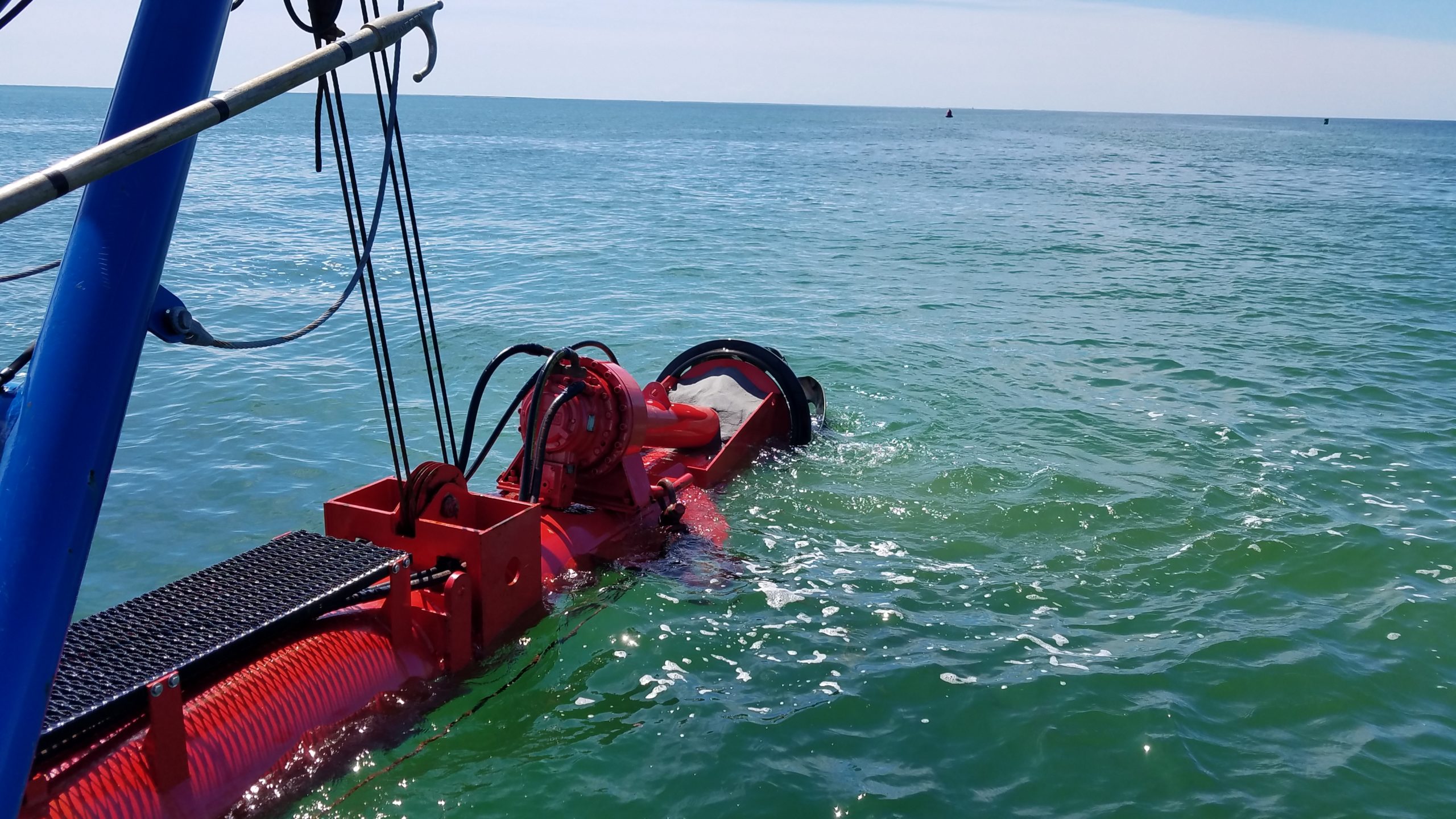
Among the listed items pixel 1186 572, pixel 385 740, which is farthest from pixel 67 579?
pixel 1186 572

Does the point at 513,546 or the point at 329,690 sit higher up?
the point at 513,546

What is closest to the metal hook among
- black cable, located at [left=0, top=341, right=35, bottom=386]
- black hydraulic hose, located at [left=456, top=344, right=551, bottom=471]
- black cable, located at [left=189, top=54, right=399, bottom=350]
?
black cable, located at [left=189, top=54, right=399, bottom=350]

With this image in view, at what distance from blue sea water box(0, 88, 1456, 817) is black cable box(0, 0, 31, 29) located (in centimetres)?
301

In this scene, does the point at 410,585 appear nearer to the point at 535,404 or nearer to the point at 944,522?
the point at 535,404

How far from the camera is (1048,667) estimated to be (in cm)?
615

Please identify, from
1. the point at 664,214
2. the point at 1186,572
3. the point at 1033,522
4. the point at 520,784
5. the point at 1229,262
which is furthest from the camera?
the point at 664,214

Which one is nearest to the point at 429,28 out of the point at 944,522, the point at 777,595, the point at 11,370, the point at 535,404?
the point at 11,370

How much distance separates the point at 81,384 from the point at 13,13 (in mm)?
1477

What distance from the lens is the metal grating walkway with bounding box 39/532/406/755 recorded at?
374cm

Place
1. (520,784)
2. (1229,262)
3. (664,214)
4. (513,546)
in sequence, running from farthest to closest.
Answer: (664,214)
(1229,262)
(513,546)
(520,784)

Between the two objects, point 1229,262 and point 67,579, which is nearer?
point 67,579

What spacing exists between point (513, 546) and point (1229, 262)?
2109 cm

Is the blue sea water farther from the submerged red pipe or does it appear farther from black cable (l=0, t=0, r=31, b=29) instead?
black cable (l=0, t=0, r=31, b=29)

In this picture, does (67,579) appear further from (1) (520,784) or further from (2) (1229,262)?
(2) (1229,262)
